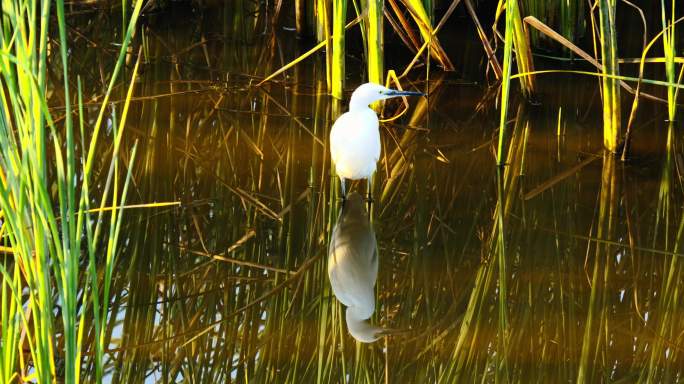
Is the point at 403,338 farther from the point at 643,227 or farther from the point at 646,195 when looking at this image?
the point at 646,195

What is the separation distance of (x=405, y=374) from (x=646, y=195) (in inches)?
64.5

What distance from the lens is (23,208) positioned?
1665 millimetres

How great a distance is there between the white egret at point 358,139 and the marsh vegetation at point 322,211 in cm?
17

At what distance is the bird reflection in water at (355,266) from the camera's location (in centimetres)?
291

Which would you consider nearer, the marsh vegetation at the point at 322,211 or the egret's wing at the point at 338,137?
the marsh vegetation at the point at 322,211

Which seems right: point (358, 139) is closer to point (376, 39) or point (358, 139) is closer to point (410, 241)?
point (410, 241)

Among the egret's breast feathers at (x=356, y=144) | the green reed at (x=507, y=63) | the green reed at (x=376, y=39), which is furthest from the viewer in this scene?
the green reed at (x=376, y=39)

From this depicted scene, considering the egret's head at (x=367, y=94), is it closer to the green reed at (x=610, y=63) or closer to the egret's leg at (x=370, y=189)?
the egret's leg at (x=370, y=189)

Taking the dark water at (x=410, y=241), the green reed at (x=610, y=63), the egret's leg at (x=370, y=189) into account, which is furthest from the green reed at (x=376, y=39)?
the green reed at (x=610, y=63)

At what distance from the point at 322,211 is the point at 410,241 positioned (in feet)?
1.35

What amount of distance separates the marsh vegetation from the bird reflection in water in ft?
0.09

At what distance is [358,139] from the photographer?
12.0 feet

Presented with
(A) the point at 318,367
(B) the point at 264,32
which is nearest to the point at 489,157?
(A) the point at 318,367

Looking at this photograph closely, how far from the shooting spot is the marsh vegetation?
1.87m
